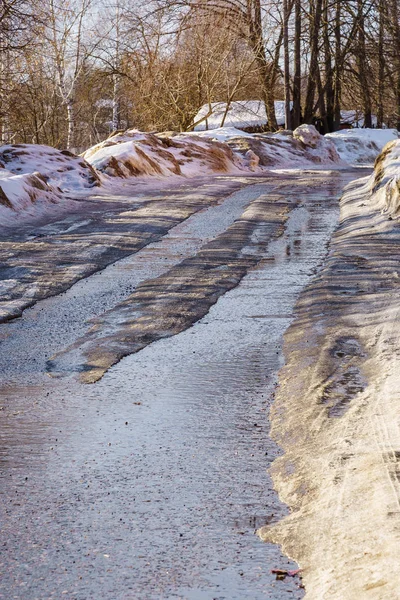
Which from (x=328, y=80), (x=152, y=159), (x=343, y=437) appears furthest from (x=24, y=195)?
(x=328, y=80)

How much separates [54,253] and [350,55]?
3669cm

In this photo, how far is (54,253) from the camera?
34.1ft

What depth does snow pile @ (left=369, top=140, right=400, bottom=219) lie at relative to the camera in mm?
A: 11914

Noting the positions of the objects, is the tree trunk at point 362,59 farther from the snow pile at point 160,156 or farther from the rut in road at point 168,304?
the rut in road at point 168,304

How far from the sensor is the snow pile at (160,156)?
22.5m

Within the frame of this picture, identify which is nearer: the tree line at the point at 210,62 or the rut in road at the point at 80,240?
the rut in road at the point at 80,240

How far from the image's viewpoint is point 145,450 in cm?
439

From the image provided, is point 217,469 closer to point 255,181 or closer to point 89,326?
point 89,326

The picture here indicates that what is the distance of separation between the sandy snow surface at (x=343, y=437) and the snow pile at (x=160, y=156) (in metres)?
14.6

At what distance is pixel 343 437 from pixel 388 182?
29.9ft

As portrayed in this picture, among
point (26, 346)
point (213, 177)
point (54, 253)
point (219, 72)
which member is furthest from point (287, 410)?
point (219, 72)

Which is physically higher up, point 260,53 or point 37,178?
point 260,53

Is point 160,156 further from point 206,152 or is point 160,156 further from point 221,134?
point 221,134

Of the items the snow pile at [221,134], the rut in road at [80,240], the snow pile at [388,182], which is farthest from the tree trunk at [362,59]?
the snow pile at [388,182]
